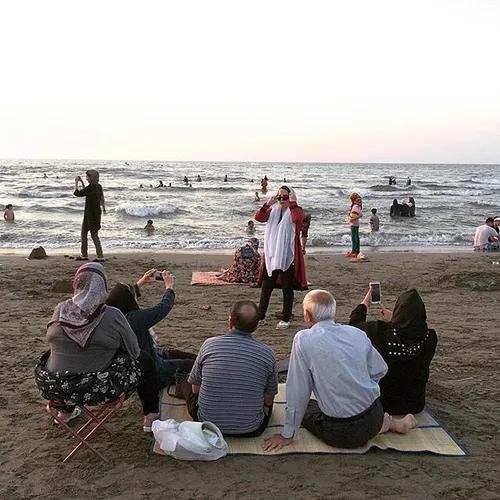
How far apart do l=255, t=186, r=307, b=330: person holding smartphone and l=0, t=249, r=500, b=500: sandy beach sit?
0.44 metres

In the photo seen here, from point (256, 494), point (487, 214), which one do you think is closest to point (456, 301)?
point (256, 494)

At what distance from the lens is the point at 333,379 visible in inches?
137

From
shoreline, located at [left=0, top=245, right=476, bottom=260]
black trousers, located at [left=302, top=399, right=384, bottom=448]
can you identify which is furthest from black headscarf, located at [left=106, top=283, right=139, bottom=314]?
shoreline, located at [left=0, top=245, right=476, bottom=260]

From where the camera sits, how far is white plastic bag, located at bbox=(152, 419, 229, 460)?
3.51 m

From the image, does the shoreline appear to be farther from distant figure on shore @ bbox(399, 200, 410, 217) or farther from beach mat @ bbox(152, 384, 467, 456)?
beach mat @ bbox(152, 384, 467, 456)

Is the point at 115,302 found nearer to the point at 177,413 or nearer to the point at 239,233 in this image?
the point at 177,413

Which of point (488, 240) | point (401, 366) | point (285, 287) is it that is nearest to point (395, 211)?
point (488, 240)

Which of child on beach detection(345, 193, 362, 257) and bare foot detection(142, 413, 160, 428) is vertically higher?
child on beach detection(345, 193, 362, 257)

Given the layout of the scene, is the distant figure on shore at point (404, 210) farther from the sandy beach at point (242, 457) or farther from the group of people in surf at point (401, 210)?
the sandy beach at point (242, 457)

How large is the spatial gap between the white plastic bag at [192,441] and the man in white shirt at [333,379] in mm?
318

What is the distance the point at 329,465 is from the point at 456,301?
218 inches

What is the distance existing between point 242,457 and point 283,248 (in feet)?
11.0

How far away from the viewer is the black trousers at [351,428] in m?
3.58

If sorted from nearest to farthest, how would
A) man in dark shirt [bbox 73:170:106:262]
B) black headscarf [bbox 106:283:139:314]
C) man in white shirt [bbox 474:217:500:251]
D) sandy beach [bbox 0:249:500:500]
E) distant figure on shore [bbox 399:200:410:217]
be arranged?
sandy beach [bbox 0:249:500:500] → black headscarf [bbox 106:283:139:314] → man in dark shirt [bbox 73:170:106:262] → man in white shirt [bbox 474:217:500:251] → distant figure on shore [bbox 399:200:410:217]
